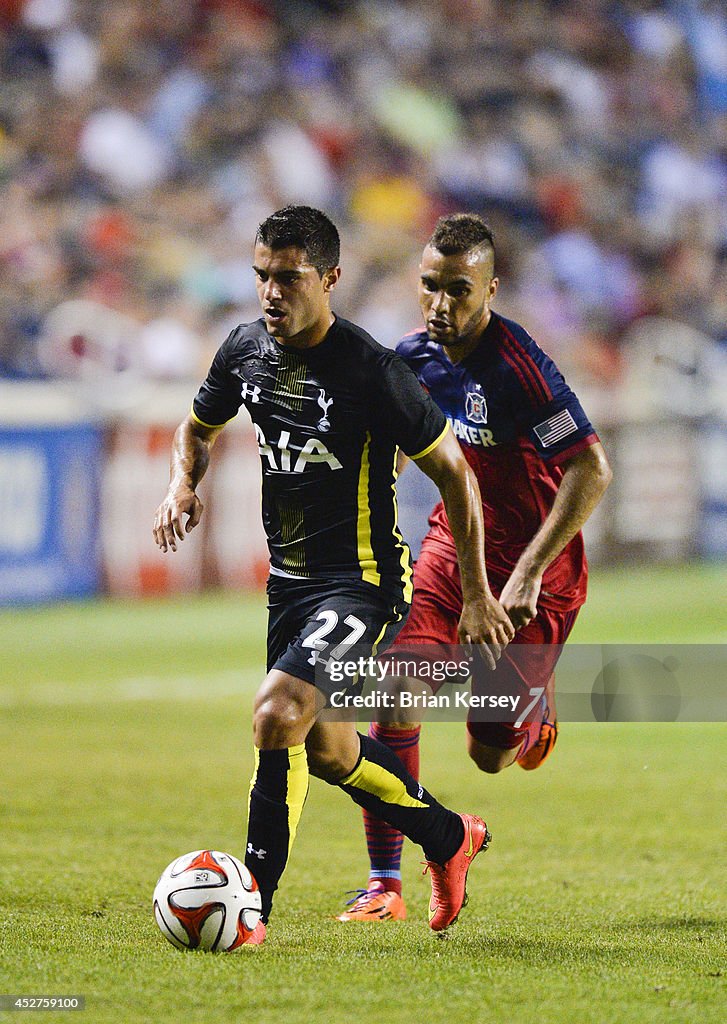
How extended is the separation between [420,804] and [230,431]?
8.81 meters

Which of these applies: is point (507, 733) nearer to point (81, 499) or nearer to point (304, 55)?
point (81, 499)

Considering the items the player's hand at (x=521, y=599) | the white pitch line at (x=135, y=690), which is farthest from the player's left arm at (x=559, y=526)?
the white pitch line at (x=135, y=690)

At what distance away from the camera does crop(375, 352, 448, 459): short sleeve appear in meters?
3.97

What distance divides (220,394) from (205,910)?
1.52 metres

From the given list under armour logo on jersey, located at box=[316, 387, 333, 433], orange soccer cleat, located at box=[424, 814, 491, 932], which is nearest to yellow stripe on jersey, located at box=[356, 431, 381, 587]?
under armour logo on jersey, located at box=[316, 387, 333, 433]

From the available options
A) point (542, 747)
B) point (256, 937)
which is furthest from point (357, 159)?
point (256, 937)

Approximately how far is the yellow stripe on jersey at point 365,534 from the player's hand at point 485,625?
0.29 metres

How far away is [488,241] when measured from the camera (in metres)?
4.64

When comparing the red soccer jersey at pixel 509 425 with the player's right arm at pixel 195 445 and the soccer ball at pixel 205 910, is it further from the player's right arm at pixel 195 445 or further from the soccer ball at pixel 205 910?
the soccer ball at pixel 205 910

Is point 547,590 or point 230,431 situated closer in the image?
point 547,590

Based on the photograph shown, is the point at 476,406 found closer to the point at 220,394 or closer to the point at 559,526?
the point at 559,526

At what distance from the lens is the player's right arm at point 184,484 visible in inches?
162

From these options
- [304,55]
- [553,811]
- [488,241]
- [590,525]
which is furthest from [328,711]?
[304,55]

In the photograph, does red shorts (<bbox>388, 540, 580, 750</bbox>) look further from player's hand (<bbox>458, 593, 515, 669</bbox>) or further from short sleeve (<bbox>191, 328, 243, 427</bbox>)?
short sleeve (<bbox>191, 328, 243, 427</bbox>)
